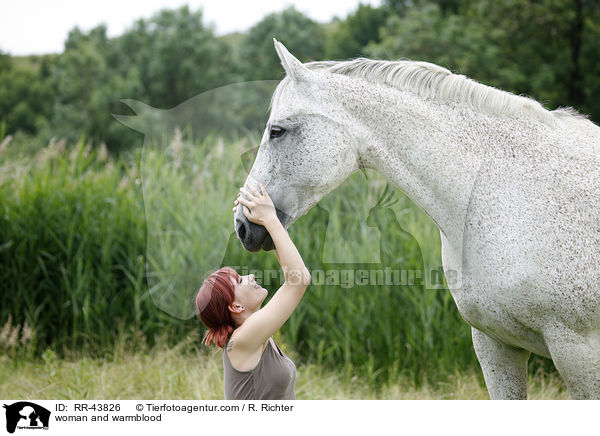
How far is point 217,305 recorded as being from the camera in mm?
1714

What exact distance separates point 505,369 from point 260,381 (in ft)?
3.03

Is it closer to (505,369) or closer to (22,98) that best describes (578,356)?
(505,369)

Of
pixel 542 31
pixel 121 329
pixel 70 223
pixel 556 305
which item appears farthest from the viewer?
pixel 542 31

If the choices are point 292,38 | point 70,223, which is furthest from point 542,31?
point 70,223

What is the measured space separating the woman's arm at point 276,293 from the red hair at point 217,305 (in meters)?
0.08

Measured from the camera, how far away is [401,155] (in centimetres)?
180

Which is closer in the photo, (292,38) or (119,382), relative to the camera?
(119,382)

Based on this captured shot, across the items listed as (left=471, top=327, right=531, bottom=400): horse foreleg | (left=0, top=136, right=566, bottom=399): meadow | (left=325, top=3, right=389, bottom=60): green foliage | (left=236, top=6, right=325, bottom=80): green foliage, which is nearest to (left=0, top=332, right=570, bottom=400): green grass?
(left=0, top=136, right=566, bottom=399): meadow

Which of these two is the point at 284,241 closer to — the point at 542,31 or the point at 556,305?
the point at 556,305

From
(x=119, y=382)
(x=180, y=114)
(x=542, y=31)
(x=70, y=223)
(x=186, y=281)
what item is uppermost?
(x=542, y=31)

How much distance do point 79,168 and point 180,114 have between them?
7.08ft

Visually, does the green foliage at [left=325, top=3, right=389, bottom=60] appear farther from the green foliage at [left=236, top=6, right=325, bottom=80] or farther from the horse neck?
the horse neck

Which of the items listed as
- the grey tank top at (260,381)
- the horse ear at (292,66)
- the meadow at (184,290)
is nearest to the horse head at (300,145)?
the horse ear at (292,66)
